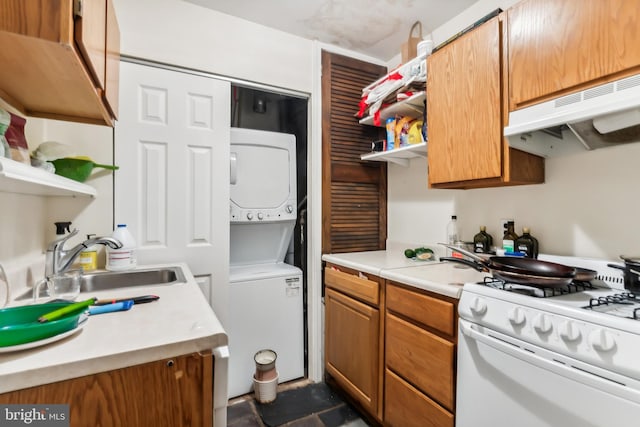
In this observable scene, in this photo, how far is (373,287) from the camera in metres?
1.63

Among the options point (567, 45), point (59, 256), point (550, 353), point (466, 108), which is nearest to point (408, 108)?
point (466, 108)

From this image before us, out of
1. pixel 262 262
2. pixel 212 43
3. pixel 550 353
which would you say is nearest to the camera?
pixel 550 353

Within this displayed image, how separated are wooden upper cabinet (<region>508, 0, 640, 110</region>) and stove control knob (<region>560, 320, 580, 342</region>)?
81 centimetres

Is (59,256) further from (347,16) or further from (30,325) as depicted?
(347,16)

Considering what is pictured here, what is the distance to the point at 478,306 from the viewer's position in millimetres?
1090

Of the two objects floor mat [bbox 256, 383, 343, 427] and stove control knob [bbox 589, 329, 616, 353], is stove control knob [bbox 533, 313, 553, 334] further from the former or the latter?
floor mat [bbox 256, 383, 343, 427]

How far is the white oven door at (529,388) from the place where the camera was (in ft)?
2.54

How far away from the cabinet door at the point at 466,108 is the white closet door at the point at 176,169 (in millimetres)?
1255

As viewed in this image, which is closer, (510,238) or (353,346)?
(510,238)

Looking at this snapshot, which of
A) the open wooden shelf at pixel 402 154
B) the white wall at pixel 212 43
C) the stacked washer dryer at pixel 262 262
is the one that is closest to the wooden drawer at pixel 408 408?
the stacked washer dryer at pixel 262 262

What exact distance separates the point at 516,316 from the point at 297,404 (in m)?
1.50

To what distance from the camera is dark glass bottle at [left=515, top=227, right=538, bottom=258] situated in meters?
1.47

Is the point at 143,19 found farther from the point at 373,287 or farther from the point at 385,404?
the point at 385,404

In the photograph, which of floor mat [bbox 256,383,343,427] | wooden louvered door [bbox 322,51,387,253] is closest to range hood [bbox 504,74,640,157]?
wooden louvered door [bbox 322,51,387,253]
